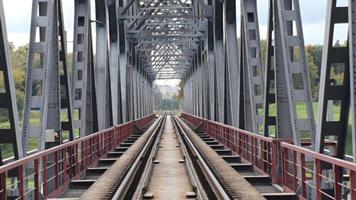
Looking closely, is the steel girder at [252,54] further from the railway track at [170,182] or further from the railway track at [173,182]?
the railway track at [173,182]

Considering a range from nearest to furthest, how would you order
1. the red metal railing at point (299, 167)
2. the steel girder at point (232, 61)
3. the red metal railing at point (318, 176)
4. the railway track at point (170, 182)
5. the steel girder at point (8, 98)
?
1. the red metal railing at point (318, 176)
2. the red metal railing at point (299, 167)
3. the steel girder at point (8, 98)
4. the railway track at point (170, 182)
5. the steel girder at point (232, 61)

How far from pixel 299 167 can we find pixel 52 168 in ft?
19.9

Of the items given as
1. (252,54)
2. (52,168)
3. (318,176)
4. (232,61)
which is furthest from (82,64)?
(318,176)

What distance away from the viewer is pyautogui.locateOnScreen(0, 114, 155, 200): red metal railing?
29.9 feet

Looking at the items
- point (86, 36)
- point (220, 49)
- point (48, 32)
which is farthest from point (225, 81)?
point (48, 32)

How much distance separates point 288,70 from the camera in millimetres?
11797

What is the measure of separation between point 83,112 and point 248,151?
497cm

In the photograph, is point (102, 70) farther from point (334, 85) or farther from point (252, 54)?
point (334, 85)

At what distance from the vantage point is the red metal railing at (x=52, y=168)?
9.11 metres

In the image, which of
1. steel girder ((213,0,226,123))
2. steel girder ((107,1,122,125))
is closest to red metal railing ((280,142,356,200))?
steel girder ((213,0,226,123))

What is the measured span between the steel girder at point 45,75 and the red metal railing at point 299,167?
15.5 ft

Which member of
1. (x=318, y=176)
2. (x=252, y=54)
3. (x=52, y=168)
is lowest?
(x=52, y=168)

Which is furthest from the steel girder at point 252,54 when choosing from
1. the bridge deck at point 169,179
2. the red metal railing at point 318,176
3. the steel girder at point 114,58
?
the steel girder at point 114,58

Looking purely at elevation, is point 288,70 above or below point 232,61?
below
